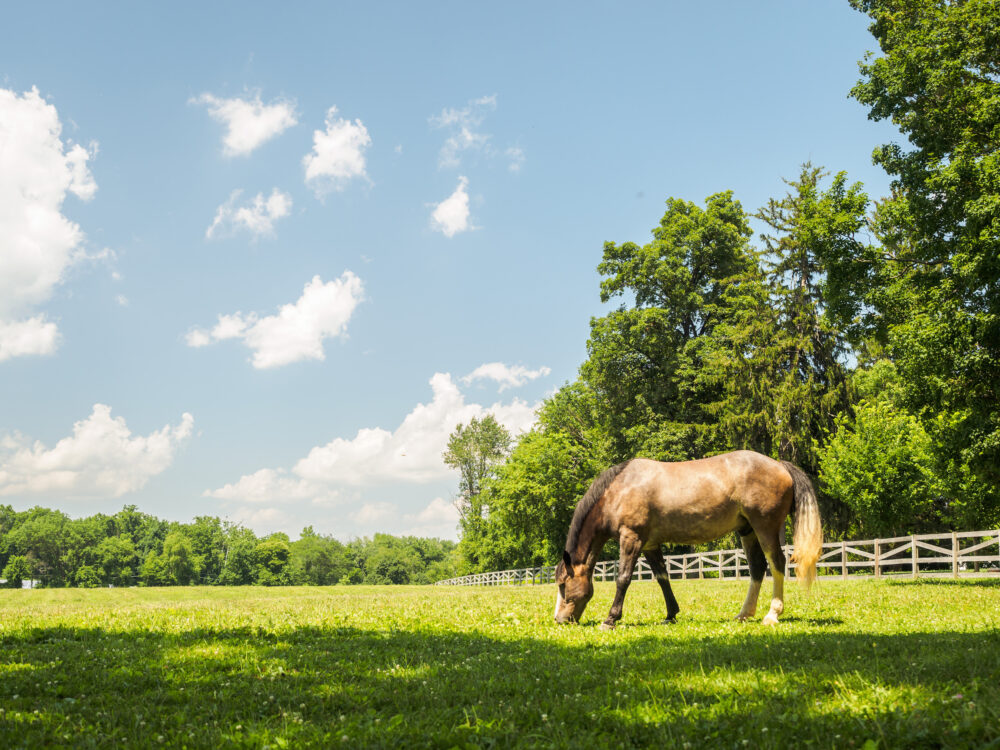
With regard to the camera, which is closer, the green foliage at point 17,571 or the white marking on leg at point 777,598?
the white marking on leg at point 777,598

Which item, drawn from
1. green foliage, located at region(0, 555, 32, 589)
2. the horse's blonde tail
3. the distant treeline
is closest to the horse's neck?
the horse's blonde tail

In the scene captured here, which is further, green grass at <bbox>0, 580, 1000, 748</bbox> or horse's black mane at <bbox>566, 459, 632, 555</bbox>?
horse's black mane at <bbox>566, 459, 632, 555</bbox>

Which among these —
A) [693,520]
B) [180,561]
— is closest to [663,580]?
[693,520]

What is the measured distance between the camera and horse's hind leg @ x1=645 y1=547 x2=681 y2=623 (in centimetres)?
A: 1062

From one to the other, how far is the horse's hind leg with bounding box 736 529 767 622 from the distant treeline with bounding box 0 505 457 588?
98656 millimetres

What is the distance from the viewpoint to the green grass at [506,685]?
4.06 metres

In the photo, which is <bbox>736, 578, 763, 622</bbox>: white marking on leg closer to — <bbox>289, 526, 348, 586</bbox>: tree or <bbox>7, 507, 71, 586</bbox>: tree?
<bbox>289, 526, 348, 586</bbox>: tree

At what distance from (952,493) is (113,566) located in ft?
418

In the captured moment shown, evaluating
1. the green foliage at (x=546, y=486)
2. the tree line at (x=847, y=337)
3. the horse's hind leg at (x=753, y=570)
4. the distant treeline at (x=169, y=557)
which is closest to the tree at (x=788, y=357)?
the tree line at (x=847, y=337)

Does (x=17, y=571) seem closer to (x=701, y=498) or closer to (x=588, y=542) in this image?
(x=588, y=542)

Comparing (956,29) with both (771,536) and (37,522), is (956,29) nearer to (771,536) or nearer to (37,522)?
(771,536)

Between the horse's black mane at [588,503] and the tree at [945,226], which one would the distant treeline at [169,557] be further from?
the horse's black mane at [588,503]

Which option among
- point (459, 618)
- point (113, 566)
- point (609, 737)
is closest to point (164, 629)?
point (459, 618)

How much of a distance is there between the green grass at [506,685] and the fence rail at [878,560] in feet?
36.4
